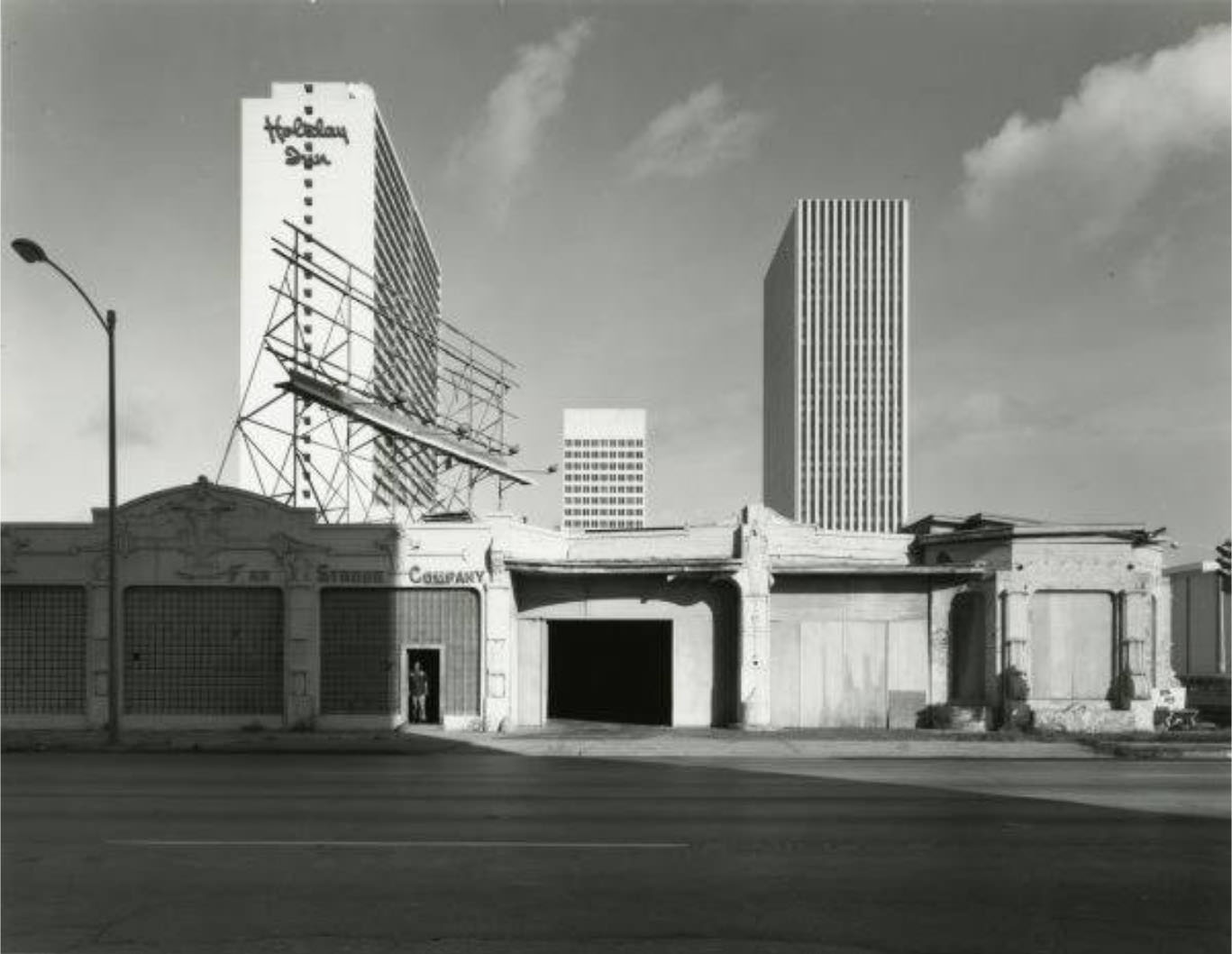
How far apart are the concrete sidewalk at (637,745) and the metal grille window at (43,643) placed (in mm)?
1097

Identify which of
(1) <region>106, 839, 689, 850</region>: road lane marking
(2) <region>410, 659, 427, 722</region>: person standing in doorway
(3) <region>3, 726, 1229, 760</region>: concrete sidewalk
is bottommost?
(3) <region>3, 726, 1229, 760</region>: concrete sidewalk

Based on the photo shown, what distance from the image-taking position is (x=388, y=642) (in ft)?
73.6

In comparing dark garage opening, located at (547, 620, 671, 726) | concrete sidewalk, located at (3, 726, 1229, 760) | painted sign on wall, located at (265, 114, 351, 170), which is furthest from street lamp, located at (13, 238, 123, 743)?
painted sign on wall, located at (265, 114, 351, 170)

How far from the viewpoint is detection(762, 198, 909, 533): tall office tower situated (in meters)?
155

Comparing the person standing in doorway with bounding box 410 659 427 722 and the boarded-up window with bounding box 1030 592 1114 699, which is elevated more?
the boarded-up window with bounding box 1030 592 1114 699

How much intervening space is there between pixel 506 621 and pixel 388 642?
273 cm

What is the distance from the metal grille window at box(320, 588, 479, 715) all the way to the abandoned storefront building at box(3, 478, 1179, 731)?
0.14ft

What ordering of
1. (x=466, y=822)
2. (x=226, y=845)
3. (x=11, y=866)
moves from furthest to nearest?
(x=466, y=822) → (x=226, y=845) → (x=11, y=866)

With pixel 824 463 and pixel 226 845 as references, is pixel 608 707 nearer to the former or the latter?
pixel 226 845

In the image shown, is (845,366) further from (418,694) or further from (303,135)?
(418,694)

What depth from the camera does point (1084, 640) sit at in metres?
22.7

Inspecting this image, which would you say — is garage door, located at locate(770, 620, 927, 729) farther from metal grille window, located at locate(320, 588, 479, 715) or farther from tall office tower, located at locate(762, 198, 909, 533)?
tall office tower, located at locate(762, 198, 909, 533)

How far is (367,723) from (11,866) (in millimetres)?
13195

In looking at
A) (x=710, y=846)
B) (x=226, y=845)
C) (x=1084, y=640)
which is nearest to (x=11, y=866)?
(x=226, y=845)
